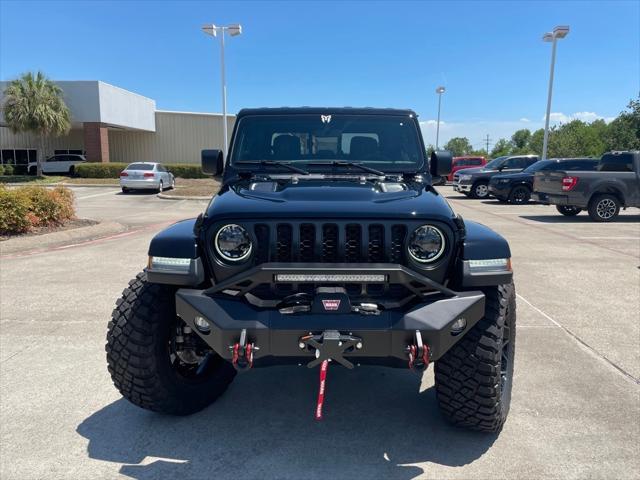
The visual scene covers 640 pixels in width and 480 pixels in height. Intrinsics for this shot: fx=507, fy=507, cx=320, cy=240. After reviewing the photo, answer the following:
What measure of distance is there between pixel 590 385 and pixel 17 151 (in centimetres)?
4104

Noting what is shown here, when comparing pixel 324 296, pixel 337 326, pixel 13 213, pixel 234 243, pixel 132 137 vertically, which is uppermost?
pixel 132 137

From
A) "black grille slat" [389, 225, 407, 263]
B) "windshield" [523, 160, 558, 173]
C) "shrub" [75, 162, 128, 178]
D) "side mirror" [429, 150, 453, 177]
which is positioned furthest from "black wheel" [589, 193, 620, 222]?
"shrub" [75, 162, 128, 178]

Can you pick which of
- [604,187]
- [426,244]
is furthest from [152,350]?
[604,187]

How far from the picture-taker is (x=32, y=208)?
9.84 meters

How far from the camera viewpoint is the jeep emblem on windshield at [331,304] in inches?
96.9

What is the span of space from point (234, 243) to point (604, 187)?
12.8 meters

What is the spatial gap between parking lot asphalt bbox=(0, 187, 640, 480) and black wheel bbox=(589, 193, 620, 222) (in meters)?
8.33

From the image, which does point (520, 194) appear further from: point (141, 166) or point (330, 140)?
point (330, 140)

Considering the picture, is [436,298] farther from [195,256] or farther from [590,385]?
[590,385]

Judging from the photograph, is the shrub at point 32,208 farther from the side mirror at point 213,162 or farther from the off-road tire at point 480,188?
the off-road tire at point 480,188

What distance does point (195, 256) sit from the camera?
2.69 metres

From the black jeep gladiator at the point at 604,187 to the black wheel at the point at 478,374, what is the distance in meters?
11.3

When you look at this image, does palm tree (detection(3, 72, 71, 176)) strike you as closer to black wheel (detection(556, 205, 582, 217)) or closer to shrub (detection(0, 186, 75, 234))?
shrub (detection(0, 186, 75, 234))

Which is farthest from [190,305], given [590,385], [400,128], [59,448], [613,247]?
[613,247]
